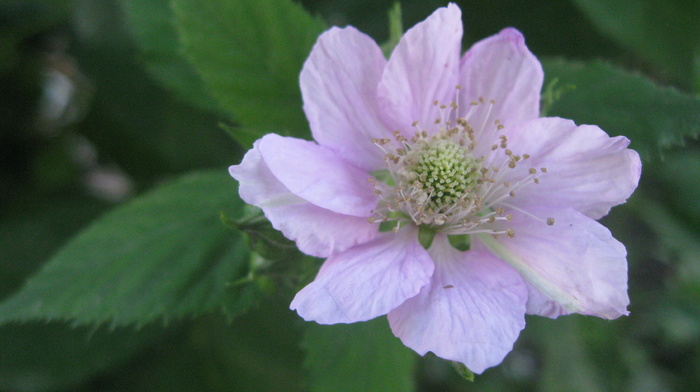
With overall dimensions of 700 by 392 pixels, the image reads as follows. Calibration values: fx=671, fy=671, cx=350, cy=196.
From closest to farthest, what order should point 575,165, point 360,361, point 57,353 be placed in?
point 575,165 < point 360,361 < point 57,353

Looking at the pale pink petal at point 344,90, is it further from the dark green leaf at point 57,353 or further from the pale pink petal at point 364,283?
the dark green leaf at point 57,353

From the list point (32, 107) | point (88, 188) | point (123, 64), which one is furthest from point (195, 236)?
point (32, 107)

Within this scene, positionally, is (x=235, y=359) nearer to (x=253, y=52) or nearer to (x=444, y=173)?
Result: (x=253, y=52)

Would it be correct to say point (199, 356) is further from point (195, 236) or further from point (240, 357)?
point (195, 236)

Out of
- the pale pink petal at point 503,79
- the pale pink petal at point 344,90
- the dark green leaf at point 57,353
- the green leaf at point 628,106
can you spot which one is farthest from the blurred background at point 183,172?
the pale pink petal at point 344,90

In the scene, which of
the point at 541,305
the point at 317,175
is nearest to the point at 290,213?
the point at 317,175

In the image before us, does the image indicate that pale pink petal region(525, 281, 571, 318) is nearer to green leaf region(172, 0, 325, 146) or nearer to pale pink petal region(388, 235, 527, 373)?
pale pink petal region(388, 235, 527, 373)
